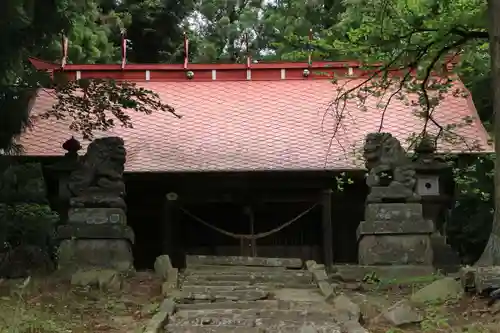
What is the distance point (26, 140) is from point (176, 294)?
6082mm

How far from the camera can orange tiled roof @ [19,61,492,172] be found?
11.0 metres

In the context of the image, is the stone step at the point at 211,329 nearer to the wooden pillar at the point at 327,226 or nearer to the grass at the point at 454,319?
the grass at the point at 454,319

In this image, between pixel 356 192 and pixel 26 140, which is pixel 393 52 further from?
pixel 26 140

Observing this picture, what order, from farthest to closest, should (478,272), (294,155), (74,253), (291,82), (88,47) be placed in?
(88,47), (291,82), (294,155), (74,253), (478,272)

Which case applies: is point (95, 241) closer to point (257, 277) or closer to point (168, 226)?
point (257, 277)

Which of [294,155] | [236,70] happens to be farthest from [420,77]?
[236,70]

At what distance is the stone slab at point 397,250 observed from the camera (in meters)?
8.30

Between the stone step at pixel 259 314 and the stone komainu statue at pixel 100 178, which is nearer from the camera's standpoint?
the stone step at pixel 259 314

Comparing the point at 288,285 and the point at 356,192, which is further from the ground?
the point at 356,192

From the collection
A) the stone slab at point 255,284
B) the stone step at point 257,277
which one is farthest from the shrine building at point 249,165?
the stone slab at point 255,284

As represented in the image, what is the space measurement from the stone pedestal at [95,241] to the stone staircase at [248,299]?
86cm

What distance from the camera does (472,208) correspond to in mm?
11555

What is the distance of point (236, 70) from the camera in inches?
566

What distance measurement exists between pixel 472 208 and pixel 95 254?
670 centimetres
